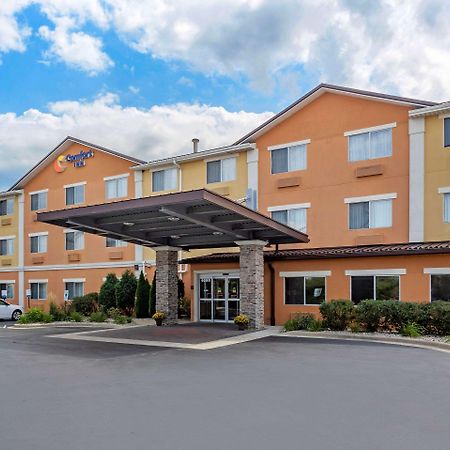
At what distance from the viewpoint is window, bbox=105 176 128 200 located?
30.0 m

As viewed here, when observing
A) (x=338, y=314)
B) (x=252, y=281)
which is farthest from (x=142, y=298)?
(x=338, y=314)

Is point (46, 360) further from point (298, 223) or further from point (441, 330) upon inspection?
point (298, 223)

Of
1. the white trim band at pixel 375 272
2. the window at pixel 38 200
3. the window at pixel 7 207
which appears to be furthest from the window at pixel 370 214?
the window at pixel 7 207

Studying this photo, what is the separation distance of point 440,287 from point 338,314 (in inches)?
153

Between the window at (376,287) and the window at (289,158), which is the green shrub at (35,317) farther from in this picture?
the window at (376,287)

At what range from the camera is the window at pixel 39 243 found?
111 ft

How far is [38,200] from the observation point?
1351 inches

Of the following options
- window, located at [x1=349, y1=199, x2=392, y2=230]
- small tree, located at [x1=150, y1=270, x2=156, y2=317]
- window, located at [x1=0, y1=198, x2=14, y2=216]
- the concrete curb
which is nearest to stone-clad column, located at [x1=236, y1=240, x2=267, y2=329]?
the concrete curb

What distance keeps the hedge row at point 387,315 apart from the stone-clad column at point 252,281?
2650 mm

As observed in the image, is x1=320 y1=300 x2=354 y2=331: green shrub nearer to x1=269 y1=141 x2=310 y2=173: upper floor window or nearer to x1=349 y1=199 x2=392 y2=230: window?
x1=349 y1=199 x2=392 y2=230: window

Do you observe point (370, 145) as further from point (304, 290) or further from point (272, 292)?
point (272, 292)

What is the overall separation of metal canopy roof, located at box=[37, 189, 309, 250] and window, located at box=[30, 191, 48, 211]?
1461cm

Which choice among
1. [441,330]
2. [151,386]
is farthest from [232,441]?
[441,330]

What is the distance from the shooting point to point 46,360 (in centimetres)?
1276
